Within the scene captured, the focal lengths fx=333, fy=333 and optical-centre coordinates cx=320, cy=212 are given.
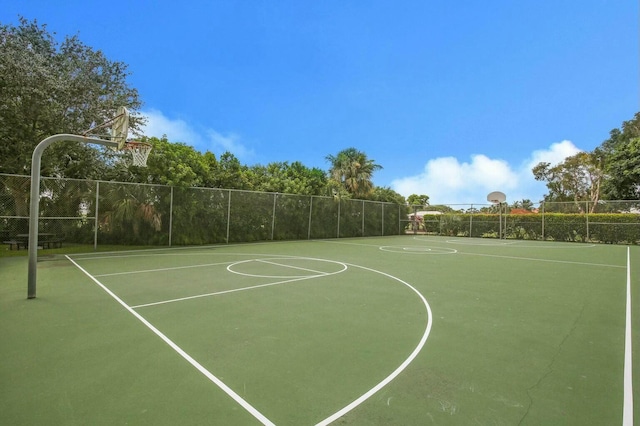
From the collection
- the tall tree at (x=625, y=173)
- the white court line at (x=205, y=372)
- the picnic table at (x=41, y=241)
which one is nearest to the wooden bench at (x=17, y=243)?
the picnic table at (x=41, y=241)

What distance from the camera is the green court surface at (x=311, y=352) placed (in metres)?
2.33

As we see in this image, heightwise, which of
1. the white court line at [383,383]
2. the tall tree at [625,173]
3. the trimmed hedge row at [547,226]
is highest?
the tall tree at [625,173]

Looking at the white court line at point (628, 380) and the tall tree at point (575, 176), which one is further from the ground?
the tall tree at point (575, 176)

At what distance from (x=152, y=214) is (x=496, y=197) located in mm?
20185

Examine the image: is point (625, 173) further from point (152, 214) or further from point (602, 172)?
point (152, 214)

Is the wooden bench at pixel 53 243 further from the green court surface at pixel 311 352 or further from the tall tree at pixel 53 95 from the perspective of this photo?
the green court surface at pixel 311 352

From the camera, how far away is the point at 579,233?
62.4 feet

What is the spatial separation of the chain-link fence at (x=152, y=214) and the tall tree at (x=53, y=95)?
8.61 feet

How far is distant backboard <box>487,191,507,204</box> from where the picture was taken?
2158 centimetres

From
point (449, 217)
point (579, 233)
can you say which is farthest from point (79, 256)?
point (579, 233)

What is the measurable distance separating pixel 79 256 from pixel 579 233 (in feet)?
78.3

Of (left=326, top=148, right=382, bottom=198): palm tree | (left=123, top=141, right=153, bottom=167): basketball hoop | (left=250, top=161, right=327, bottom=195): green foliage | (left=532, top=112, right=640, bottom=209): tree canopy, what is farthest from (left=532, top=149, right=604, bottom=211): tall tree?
(left=123, top=141, right=153, bottom=167): basketball hoop

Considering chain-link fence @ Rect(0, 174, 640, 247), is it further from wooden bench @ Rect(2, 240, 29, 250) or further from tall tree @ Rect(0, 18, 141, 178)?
tall tree @ Rect(0, 18, 141, 178)

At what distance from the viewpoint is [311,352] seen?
130 inches
